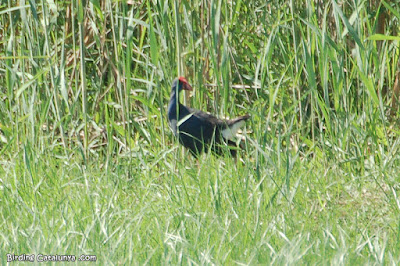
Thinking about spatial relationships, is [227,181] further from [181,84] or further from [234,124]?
[181,84]

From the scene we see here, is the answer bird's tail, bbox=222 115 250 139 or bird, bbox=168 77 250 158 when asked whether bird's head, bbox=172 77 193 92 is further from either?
bird's tail, bbox=222 115 250 139

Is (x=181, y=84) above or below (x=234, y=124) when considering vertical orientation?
above

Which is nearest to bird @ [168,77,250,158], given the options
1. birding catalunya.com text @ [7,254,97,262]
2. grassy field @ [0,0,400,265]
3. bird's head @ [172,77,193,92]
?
bird's head @ [172,77,193,92]

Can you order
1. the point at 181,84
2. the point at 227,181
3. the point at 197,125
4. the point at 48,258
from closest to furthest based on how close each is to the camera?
the point at 48,258 < the point at 227,181 < the point at 181,84 < the point at 197,125

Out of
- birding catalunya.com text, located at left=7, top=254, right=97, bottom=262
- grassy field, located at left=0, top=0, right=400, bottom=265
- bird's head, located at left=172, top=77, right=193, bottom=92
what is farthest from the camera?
bird's head, located at left=172, top=77, right=193, bottom=92

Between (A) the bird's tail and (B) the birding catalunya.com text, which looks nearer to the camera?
(B) the birding catalunya.com text

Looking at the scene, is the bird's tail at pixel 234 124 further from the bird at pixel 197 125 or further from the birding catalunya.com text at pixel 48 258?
the birding catalunya.com text at pixel 48 258

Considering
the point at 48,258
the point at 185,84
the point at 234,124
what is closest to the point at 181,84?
the point at 185,84

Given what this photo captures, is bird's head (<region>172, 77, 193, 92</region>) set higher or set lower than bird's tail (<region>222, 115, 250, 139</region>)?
higher

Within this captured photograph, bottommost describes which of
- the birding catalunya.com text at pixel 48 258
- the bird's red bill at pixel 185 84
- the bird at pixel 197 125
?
the bird at pixel 197 125

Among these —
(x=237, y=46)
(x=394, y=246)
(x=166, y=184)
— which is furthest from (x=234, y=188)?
(x=237, y=46)

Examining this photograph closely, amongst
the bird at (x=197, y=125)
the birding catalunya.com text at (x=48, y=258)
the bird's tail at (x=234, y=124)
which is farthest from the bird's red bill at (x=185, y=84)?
the birding catalunya.com text at (x=48, y=258)

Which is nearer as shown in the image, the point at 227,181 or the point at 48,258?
the point at 48,258

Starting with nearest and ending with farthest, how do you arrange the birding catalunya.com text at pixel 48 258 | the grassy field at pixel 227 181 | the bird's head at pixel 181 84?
1. the birding catalunya.com text at pixel 48 258
2. the grassy field at pixel 227 181
3. the bird's head at pixel 181 84
